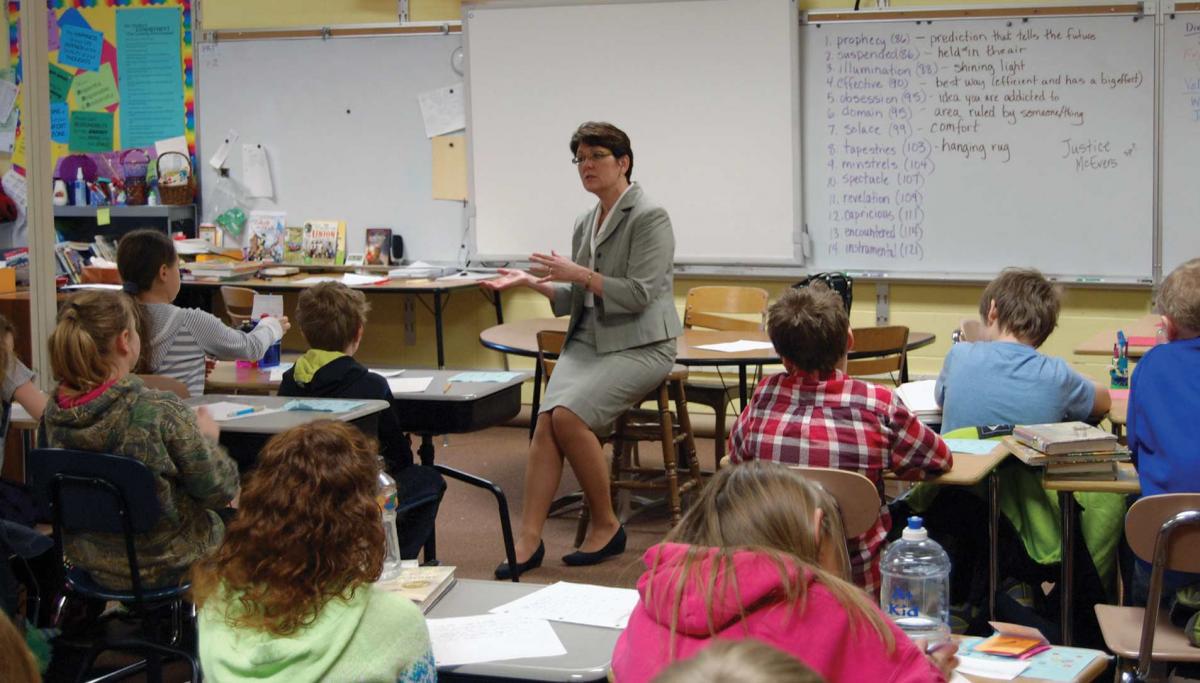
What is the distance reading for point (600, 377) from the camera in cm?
453

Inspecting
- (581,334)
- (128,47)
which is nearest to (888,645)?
(581,334)

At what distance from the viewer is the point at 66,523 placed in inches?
121

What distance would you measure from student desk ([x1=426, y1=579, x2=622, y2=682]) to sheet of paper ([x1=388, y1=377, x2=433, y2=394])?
69.6 inches

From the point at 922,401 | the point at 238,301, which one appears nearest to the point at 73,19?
the point at 238,301

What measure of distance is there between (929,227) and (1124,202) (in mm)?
860

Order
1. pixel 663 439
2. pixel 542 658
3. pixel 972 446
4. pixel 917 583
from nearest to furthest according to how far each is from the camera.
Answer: pixel 542 658 → pixel 917 583 → pixel 972 446 → pixel 663 439

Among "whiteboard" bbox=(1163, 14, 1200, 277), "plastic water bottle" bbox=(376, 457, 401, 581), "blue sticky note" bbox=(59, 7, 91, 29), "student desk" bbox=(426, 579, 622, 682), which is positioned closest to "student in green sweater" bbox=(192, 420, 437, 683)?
"student desk" bbox=(426, 579, 622, 682)

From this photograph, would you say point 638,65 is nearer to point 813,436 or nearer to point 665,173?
point 665,173

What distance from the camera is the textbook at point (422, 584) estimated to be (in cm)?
235

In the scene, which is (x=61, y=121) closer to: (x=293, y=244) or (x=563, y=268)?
(x=293, y=244)

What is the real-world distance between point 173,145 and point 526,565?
4203 mm

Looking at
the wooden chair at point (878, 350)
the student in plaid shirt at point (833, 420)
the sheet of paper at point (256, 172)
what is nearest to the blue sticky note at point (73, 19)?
the sheet of paper at point (256, 172)

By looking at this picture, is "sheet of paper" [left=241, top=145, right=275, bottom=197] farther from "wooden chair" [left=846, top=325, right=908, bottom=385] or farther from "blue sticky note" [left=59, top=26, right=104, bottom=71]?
"wooden chair" [left=846, top=325, right=908, bottom=385]

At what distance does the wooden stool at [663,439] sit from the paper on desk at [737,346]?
0.15m
